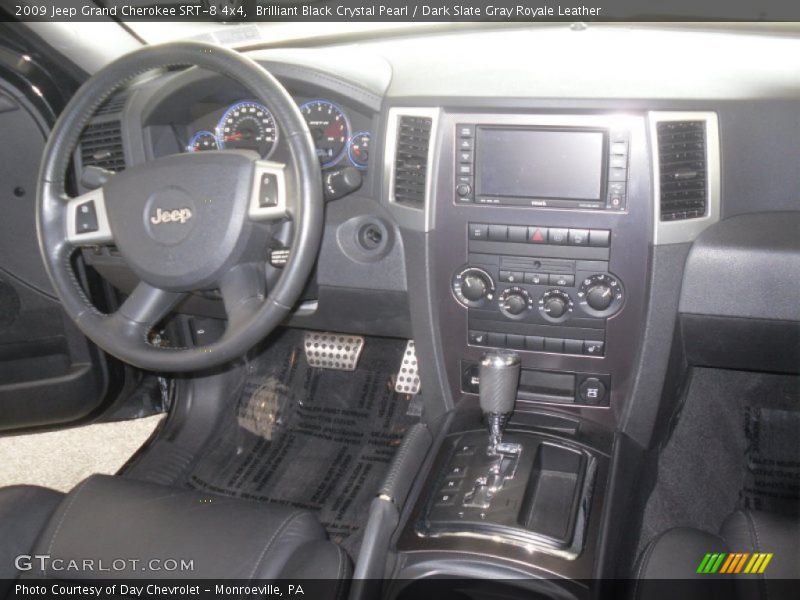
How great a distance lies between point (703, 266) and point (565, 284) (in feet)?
0.91

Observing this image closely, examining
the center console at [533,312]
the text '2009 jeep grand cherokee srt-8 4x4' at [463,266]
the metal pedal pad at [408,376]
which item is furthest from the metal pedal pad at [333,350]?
the center console at [533,312]

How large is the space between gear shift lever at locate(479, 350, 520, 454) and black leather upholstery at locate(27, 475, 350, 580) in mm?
407

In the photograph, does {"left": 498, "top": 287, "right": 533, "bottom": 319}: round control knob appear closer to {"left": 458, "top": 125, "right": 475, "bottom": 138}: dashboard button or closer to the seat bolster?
{"left": 458, "top": 125, "right": 475, "bottom": 138}: dashboard button

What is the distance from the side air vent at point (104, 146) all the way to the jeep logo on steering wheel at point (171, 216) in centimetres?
54

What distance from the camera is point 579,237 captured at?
163 cm

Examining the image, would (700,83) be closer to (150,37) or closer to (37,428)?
(150,37)

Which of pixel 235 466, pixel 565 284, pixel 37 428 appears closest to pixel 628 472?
pixel 565 284

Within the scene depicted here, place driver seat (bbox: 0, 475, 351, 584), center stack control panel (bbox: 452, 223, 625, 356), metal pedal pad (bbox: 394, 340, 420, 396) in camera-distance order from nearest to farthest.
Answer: driver seat (bbox: 0, 475, 351, 584) < center stack control panel (bbox: 452, 223, 625, 356) < metal pedal pad (bbox: 394, 340, 420, 396)

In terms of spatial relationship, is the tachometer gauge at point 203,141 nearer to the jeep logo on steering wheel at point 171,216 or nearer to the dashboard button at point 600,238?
the jeep logo on steering wheel at point 171,216

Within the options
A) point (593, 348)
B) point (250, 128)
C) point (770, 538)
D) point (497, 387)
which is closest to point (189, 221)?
point (250, 128)

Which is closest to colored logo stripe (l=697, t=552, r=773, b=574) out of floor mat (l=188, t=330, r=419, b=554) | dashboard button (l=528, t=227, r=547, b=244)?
dashboard button (l=528, t=227, r=547, b=244)

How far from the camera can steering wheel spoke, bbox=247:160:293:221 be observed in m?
1.48

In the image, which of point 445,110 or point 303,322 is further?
point 303,322

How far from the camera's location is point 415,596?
4.42 ft
